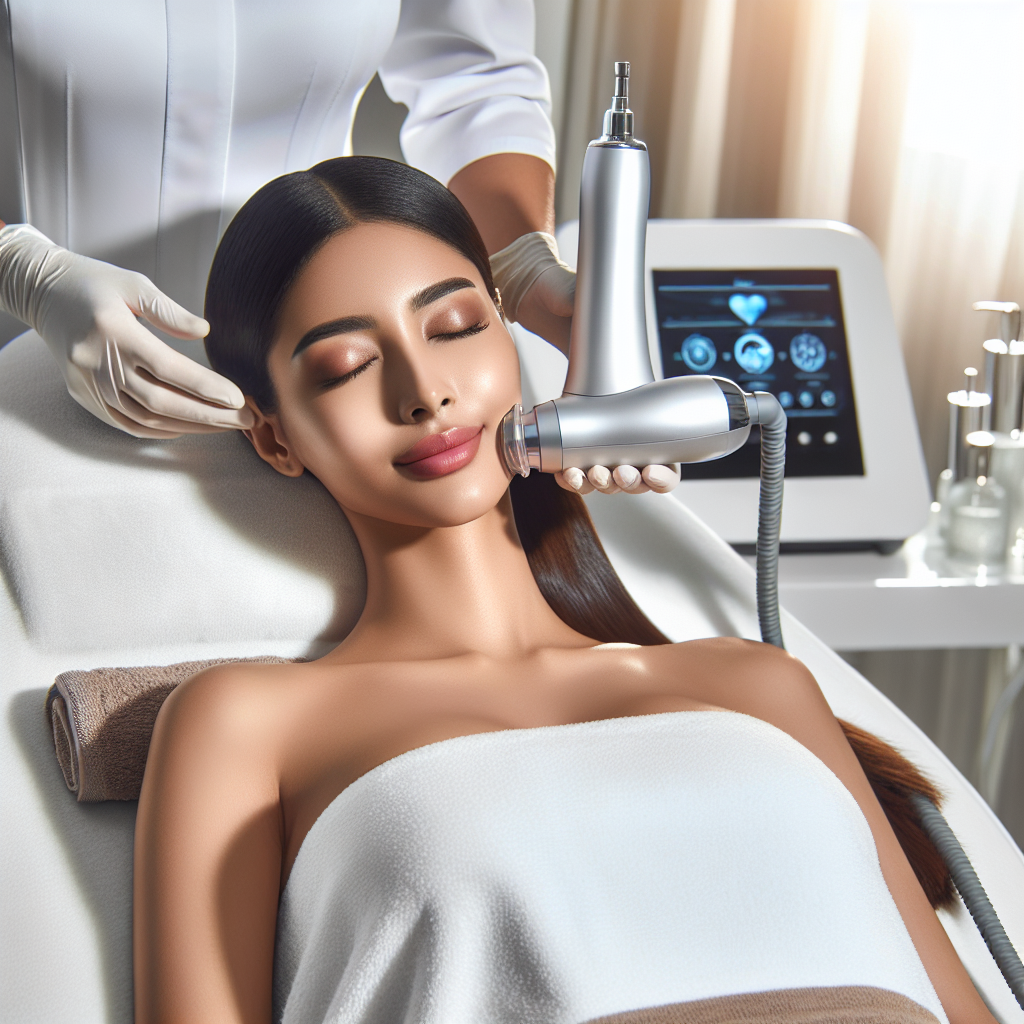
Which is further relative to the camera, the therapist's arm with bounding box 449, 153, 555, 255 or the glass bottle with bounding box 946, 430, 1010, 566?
the glass bottle with bounding box 946, 430, 1010, 566

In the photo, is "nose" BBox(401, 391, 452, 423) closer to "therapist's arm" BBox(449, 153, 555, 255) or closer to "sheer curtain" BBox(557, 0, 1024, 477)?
"therapist's arm" BBox(449, 153, 555, 255)

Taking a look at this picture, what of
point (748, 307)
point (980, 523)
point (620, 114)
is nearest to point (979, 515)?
point (980, 523)

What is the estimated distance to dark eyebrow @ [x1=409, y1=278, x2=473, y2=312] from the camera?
89 cm

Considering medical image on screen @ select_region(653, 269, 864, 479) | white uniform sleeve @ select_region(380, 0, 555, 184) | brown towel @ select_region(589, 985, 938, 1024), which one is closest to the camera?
brown towel @ select_region(589, 985, 938, 1024)

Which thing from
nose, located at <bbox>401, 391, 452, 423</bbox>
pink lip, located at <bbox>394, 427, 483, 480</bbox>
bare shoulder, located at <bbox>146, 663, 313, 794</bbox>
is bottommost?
bare shoulder, located at <bbox>146, 663, 313, 794</bbox>

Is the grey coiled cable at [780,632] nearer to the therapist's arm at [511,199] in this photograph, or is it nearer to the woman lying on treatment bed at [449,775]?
the woman lying on treatment bed at [449,775]

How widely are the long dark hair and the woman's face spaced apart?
0.07 ft

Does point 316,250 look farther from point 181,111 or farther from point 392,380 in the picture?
point 181,111

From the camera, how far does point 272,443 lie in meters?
1.00

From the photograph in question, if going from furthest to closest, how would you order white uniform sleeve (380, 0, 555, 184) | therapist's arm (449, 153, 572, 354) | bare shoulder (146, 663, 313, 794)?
1. white uniform sleeve (380, 0, 555, 184)
2. therapist's arm (449, 153, 572, 354)
3. bare shoulder (146, 663, 313, 794)

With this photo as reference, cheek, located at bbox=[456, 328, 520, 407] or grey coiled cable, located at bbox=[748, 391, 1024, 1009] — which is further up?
cheek, located at bbox=[456, 328, 520, 407]

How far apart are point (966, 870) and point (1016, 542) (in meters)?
0.83

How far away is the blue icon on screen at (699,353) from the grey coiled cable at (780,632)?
486mm

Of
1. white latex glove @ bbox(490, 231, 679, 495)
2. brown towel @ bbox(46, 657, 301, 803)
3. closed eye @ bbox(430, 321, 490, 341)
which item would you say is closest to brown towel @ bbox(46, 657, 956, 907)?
brown towel @ bbox(46, 657, 301, 803)
